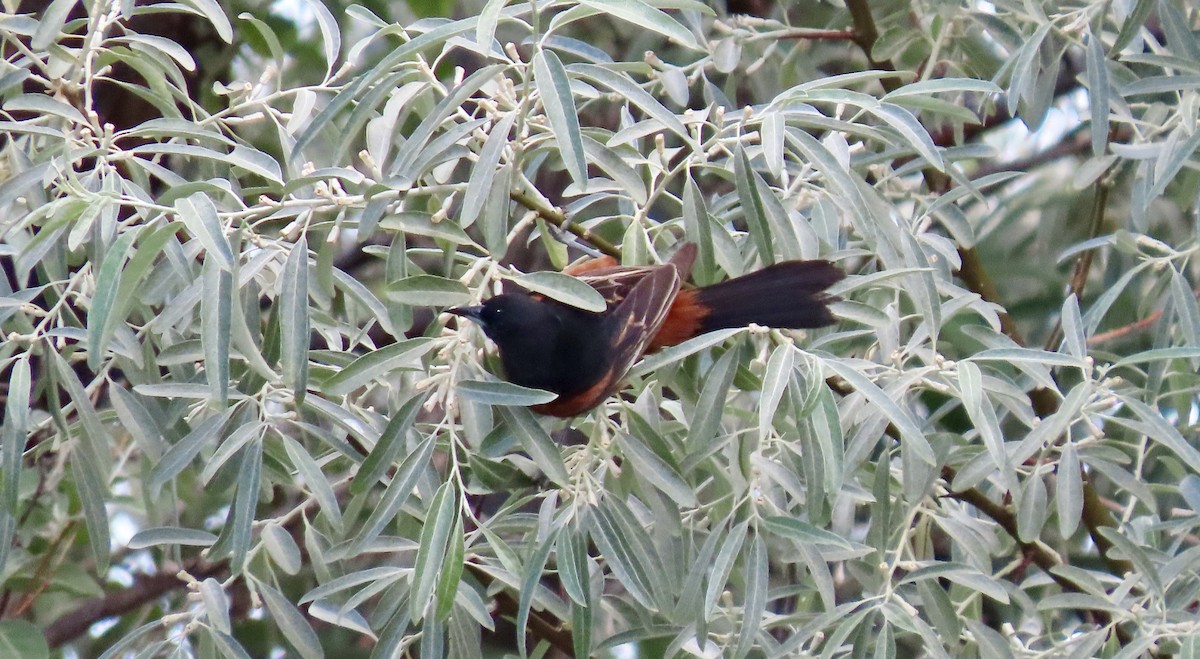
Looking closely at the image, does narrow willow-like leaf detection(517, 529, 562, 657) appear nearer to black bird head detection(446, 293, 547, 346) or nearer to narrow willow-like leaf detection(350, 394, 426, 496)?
narrow willow-like leaf detection(350, 394, 426, 496)

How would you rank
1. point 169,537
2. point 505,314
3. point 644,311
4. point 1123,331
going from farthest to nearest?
point 1123,331 < point 644,311 < point 505,314 < point 169,537

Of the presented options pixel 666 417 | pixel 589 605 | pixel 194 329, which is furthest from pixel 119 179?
pixel 666 417

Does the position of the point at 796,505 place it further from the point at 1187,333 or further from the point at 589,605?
the point at 1187,333

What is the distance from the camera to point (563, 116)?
1.77m

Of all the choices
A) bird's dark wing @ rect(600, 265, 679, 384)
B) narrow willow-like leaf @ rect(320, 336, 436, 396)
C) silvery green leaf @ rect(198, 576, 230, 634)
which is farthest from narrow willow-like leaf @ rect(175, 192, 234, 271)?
bird's dark wing @ rect(600, 265, 679, 384)

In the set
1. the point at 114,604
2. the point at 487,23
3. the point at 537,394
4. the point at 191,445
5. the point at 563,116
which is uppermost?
the point at 487,23

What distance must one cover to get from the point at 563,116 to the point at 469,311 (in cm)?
42

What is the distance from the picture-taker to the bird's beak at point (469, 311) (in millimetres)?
2043

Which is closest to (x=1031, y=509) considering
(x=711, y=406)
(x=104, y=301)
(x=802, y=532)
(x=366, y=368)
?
(x=802, y=532)

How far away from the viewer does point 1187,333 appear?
2.41 meters

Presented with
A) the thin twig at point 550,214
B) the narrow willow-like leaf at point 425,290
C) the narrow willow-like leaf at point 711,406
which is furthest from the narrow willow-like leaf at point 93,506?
the narrow willow-like leaf at point 711,406

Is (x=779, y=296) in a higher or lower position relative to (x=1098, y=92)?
lower

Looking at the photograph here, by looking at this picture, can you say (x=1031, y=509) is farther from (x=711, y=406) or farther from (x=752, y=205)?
(x=752, y=205)

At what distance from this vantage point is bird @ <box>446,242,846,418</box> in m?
2.20
